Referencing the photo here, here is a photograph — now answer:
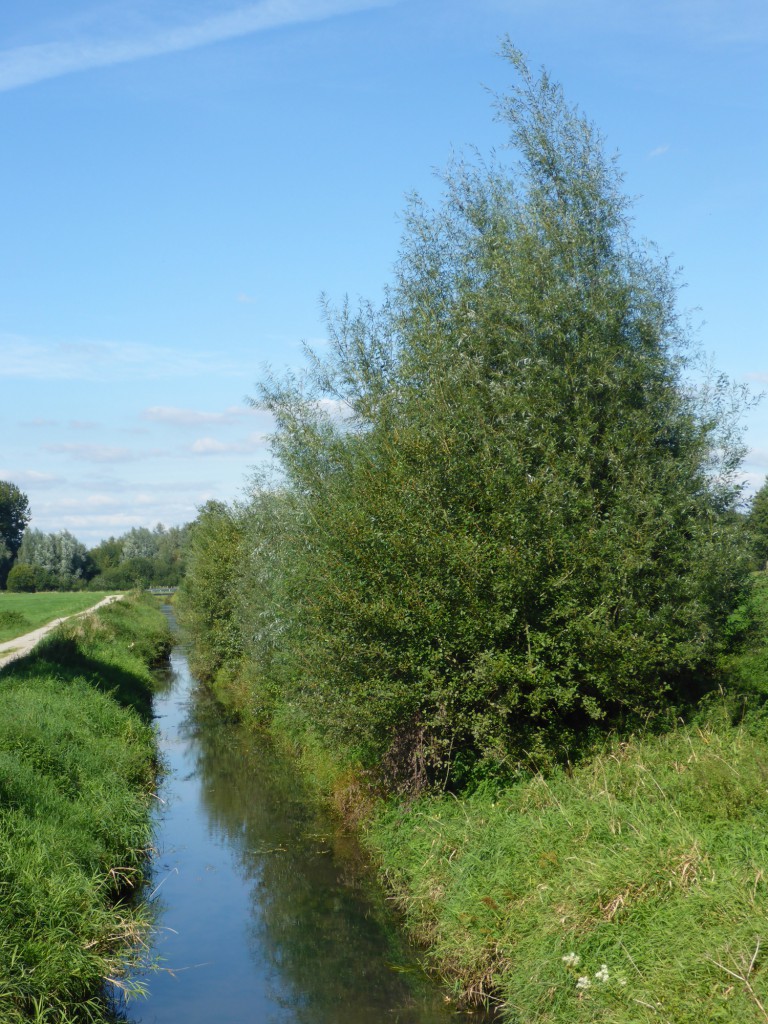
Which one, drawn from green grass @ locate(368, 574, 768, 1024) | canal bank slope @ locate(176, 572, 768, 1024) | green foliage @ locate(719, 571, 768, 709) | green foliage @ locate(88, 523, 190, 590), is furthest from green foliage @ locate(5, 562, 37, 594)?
green foliage @ locate(719, 571, 768, 709)

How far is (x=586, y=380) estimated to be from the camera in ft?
46.6

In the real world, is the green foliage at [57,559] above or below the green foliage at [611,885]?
above

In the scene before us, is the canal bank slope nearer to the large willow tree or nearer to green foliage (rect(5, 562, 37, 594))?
the large willow tree

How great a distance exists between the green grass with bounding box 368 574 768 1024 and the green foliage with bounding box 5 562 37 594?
339 feet

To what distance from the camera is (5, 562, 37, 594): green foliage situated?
4262 inches

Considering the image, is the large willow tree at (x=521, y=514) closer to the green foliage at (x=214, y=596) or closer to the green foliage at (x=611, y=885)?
the green foliage at (x=611, y=885)

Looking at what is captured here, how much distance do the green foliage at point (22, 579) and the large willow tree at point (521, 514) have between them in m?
100

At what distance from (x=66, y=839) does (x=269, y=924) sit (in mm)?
3099

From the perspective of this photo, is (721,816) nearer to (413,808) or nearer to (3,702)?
(413,808)

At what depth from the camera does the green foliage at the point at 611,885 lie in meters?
7.34

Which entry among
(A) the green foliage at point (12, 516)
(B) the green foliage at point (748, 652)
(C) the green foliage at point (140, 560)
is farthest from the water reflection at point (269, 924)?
(A) the green foliage at point (12, 516)

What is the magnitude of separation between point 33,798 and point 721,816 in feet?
27.6

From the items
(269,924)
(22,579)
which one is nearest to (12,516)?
(22,579)

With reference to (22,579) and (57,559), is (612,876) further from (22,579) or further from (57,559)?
(57,559)
